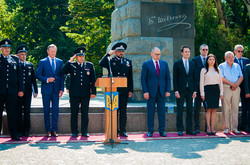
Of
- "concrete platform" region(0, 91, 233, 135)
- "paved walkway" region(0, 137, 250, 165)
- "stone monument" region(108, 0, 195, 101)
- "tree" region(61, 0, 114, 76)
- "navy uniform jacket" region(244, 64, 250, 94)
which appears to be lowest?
"paved walkway" region(0, 137, 250, 165)

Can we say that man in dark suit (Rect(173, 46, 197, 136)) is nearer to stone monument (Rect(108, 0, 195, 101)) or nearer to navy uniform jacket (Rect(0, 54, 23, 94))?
stone monument (Rect(108, 0, 195, 101))

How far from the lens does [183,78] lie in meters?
8.12

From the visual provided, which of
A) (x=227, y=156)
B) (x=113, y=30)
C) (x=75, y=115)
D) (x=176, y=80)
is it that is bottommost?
(x=227, y=156)

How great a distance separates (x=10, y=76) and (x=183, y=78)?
4.03 metres

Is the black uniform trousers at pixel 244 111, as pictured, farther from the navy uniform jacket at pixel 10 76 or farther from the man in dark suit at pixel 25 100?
the navy uniform jacket at pixel 10 76

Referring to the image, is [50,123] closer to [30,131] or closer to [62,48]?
[30,131]

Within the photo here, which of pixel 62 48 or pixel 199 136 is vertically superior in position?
pixel 62 48

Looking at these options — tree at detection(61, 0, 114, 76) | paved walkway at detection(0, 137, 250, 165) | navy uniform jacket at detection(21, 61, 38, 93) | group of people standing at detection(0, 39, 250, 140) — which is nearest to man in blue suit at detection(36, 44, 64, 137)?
group of people standing at detection(0, 39, 250, 140)

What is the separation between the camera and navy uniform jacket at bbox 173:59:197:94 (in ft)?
26.6

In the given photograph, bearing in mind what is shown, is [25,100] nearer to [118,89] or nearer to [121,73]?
[118,89]

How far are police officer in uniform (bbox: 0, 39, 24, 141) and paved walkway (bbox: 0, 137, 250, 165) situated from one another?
86 centimetres

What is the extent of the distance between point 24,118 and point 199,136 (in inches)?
165

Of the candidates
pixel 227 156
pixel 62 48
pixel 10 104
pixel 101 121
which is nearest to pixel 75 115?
pixel 101 121

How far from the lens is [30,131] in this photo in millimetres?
8328
